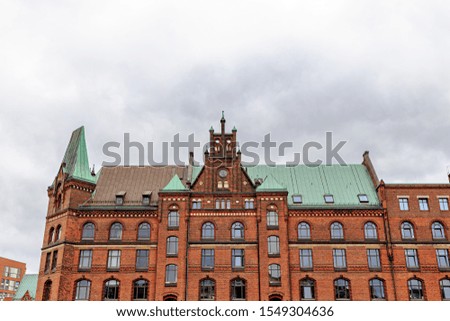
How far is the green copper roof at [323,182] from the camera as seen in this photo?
5032 cm

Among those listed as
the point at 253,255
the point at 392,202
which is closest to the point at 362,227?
the point at 392,202

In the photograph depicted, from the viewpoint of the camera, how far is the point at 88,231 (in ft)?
158

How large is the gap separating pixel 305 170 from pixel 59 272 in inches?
1141

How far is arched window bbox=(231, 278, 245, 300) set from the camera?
1770 inches

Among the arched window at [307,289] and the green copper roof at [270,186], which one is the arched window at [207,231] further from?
the arched window at [307,289]

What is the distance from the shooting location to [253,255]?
4628cm

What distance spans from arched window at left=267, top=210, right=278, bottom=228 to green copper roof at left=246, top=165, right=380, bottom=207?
9.56 ft

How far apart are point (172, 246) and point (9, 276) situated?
8454cm

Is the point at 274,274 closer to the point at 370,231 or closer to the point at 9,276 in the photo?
the point at 370,231

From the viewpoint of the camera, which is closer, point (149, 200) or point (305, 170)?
point (149, 200)

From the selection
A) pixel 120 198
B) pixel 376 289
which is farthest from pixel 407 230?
pixel 120 198
